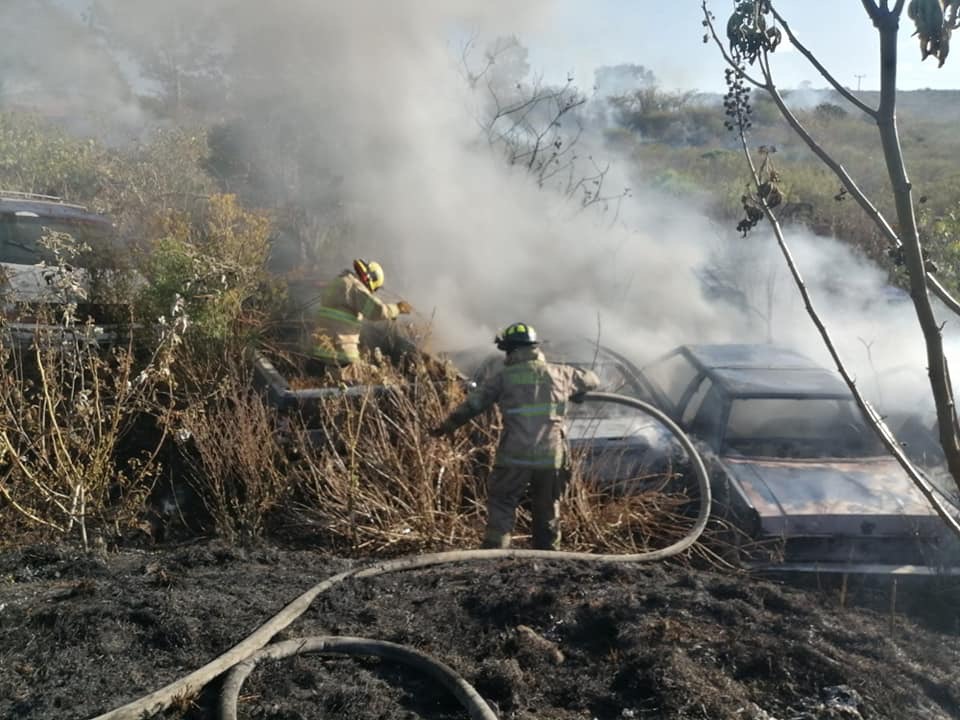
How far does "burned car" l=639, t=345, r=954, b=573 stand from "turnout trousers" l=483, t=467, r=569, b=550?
3.49 feet

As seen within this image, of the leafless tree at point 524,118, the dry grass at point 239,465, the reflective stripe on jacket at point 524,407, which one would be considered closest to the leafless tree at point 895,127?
the reflective stripe on jacket at point 524,407

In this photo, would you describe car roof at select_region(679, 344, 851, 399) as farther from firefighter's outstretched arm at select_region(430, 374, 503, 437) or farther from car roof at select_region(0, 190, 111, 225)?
car roof at select_region(0, 190, 111, 225)

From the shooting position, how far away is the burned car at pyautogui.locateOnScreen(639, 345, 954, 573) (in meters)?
4.98

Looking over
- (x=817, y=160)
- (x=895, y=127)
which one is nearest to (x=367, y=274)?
(x=895, y=127)

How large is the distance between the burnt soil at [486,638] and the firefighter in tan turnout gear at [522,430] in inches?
24.0

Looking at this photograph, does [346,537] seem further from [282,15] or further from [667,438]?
[282,15]

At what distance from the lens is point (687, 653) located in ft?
12.1

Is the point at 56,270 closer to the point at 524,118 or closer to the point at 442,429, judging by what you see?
the point at 442,429

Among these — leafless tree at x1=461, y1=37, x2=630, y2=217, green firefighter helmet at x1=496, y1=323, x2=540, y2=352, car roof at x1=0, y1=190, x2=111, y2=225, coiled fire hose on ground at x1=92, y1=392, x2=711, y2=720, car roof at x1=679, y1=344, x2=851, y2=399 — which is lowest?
coiled fire hose on ground at x1=92, y1=392, x2=711, y2=720

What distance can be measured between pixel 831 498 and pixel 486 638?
2.47 meters

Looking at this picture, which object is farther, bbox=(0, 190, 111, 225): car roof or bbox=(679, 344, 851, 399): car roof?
bbox=(0, 190, 111, 225): car roof

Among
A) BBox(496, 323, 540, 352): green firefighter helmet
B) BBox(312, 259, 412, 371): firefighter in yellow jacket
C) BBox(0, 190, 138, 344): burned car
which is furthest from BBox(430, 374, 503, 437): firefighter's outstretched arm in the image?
BBox(0, 190, 138, 344): burned car

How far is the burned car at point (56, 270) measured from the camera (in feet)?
16.2

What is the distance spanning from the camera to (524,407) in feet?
17.1
